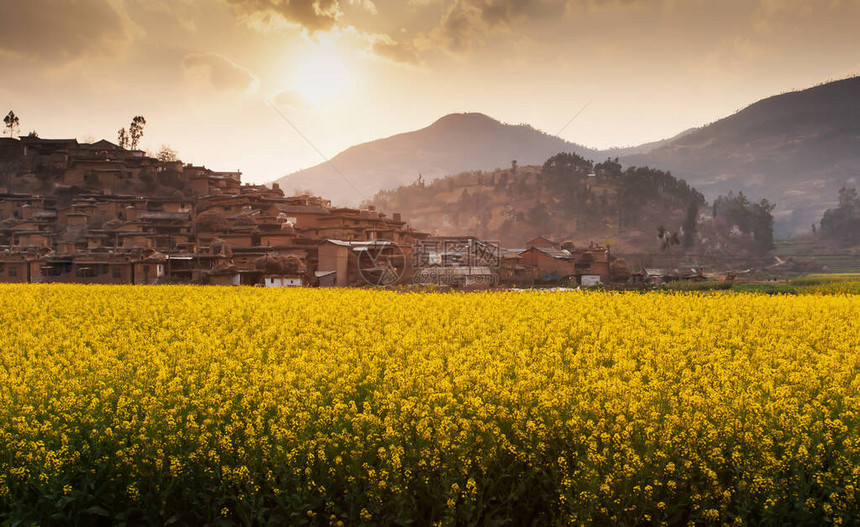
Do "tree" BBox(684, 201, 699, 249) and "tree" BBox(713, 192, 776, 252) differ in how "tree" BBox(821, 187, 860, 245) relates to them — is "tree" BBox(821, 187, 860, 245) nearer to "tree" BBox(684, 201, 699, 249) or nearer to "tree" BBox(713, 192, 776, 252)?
"tree" BBox(713, 192, 776, 252)

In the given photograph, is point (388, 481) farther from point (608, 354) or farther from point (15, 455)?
point (608, 354)

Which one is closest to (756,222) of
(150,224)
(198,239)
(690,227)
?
(690,227)

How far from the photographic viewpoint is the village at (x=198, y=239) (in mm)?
42594

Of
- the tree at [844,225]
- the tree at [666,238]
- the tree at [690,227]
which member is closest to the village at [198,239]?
the tree at [666,238]

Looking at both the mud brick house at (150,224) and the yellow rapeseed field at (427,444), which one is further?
the mud brick house at (150,224)

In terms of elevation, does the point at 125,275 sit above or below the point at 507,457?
above

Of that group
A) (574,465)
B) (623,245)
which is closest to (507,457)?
(574,465)

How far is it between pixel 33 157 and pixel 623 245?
112524 millimetres

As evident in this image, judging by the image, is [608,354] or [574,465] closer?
[574,465]

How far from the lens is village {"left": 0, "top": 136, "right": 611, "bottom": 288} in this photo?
140 ft

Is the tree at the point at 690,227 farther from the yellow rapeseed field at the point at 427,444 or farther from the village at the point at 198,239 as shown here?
the yellow rapeseed field at the point at 427,444

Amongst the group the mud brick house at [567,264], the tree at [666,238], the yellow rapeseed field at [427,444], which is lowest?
the yellow rapeseed field at [427,444]

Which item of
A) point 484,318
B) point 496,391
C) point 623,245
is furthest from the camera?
point 623,245

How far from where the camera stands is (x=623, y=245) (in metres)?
120
